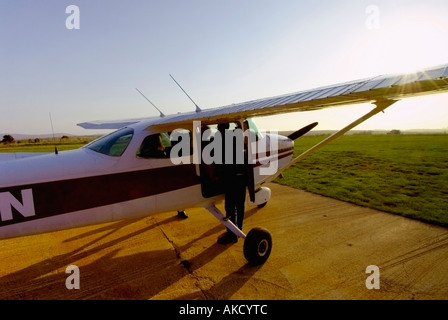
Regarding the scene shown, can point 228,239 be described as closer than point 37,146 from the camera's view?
Yes

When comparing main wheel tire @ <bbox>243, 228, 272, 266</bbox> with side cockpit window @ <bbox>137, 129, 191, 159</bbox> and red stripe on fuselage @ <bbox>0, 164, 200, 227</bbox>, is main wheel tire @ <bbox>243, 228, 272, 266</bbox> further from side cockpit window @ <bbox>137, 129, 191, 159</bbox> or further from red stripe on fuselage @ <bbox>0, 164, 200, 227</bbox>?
side cockpit window @ <bbox>137, 129, 191, 159</bbox>

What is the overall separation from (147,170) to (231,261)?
82.0 inches

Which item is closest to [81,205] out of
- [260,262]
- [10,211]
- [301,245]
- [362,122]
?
[10,211]

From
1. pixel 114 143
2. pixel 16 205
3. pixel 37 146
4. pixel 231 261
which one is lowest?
pixel 37 146

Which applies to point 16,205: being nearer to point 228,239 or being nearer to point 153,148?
point 153,148

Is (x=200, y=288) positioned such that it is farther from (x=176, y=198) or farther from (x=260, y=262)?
(x=176, y=198)

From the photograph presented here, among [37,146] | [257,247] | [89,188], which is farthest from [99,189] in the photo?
[37,146]

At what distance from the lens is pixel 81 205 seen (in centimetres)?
375

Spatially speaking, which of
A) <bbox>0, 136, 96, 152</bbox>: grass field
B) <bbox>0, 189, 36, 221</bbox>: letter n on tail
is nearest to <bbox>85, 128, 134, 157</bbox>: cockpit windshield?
<bbox>0, 189, 36, 221</bbox>: letter n on tail

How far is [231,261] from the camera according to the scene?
4.55m

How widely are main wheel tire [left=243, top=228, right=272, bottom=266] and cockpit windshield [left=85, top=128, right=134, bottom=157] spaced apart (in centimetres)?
248

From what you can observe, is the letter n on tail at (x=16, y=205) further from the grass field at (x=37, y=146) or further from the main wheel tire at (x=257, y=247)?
the grass field at (x=37, y=146)

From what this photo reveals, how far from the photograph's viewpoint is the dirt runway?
12.2 ft
